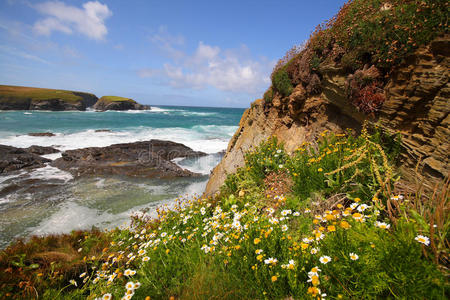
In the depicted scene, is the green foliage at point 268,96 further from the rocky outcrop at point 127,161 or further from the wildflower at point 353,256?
the wildflower at point 353,256

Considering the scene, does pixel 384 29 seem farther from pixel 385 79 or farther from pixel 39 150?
pixel 39 150

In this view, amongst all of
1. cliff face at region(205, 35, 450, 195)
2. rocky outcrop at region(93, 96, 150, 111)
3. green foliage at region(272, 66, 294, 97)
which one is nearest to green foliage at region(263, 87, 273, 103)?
green foliage at region(272, 66, 294, 97)

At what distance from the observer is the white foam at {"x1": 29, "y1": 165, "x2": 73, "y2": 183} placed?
43.2ft

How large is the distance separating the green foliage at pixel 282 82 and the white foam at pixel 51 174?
44.5 feet

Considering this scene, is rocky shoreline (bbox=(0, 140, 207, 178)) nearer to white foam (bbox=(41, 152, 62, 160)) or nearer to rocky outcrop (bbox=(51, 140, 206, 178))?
rocky outcrop (bbox=(51, 140, 206, 178))

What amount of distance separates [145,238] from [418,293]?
174 inches

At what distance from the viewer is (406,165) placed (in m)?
3.84

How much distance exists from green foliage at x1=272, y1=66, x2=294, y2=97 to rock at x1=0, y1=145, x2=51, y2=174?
59.6 ft

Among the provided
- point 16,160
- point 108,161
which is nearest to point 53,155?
point 16,160

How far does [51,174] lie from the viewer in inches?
549

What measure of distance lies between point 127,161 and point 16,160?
8.19 m

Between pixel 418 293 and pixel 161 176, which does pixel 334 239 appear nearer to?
pixel 418 293

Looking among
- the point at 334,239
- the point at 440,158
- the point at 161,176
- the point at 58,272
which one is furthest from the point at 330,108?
the point at 161,176

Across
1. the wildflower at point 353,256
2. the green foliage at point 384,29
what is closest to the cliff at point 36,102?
the green foliage at point 384,29
